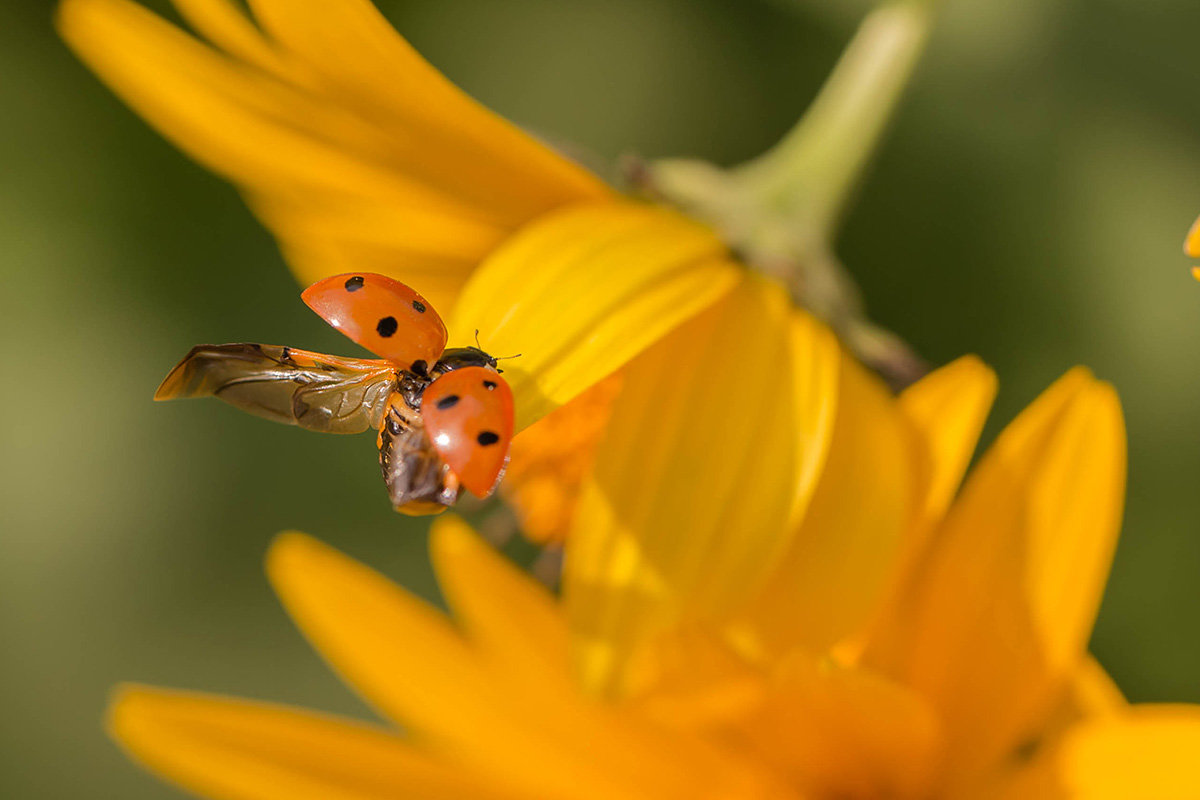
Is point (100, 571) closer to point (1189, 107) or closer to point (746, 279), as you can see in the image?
point (746, 279)

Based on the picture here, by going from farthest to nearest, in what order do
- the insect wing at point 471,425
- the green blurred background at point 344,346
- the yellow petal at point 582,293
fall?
the green blurred background at point 344,346, the yellow petal at point 582,293, the insect wing at point 471,425

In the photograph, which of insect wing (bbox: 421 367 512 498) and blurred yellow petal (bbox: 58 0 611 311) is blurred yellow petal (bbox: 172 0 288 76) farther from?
insect wing (bbox: 421 367 512 498)

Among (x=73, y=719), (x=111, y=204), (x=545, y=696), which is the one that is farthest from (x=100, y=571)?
(x=545, y=696)

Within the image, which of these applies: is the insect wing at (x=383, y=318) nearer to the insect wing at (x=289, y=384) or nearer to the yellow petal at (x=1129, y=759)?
the insect wing at (x=289, y=384)

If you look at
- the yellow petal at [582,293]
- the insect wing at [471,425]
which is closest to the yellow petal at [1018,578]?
the yellow petal at [582,293]

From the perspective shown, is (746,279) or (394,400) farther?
(746,279)

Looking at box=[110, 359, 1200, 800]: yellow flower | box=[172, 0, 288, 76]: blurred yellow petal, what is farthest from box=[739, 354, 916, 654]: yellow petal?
box=[172, 0, 288, 76]: blurred yellow petal
